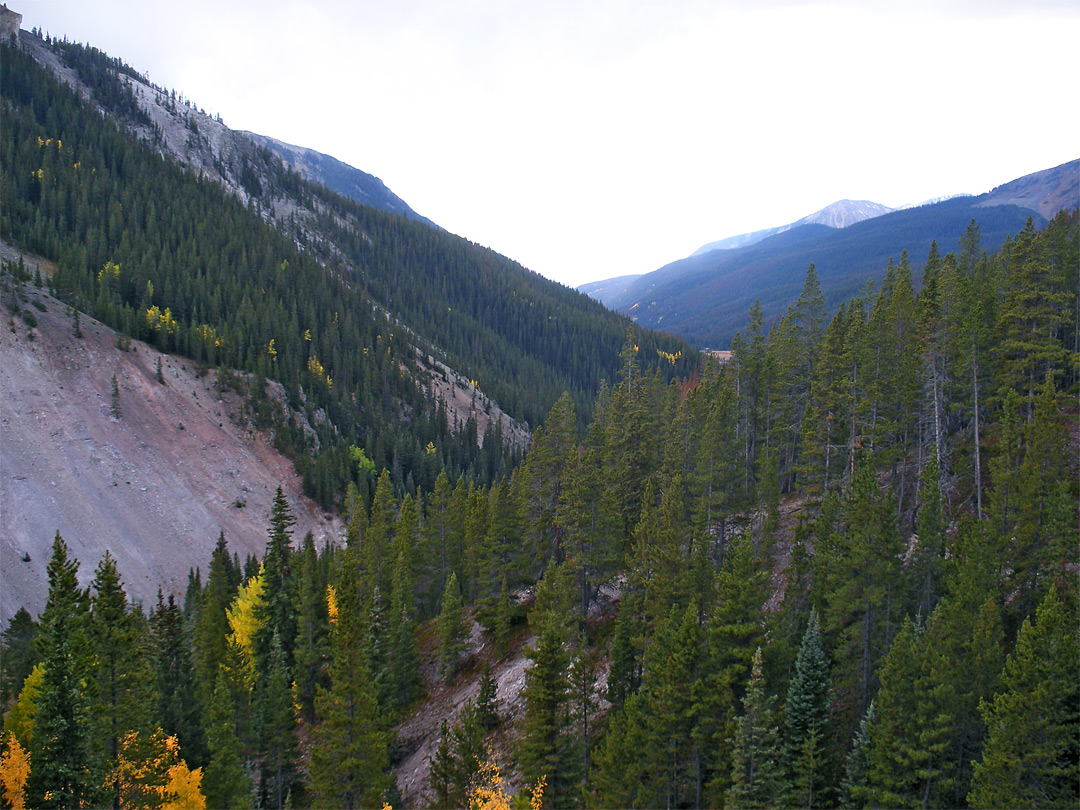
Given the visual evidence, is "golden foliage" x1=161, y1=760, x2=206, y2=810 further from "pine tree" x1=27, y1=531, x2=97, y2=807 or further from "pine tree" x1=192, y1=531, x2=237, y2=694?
"pine tree" x1=192, y1=531, x2=237, y2=694

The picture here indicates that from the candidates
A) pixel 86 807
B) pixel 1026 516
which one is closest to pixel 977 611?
pixel 1026 516

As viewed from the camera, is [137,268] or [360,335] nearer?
[137,268]

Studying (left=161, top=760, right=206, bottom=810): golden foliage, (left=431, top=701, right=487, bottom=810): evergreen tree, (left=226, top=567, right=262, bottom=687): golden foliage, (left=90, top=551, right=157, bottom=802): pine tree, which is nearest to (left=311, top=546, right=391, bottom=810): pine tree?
(left=431, top=701, right=487, bottom=810): evergreen tree

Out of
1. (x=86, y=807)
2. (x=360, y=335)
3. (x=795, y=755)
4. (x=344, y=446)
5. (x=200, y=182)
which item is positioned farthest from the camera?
(x=200, y=182)

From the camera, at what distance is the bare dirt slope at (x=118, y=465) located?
6369cm

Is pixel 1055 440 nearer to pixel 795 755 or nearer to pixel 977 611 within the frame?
pixel 977 611

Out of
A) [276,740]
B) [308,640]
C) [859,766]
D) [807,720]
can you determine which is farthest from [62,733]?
[859,766]

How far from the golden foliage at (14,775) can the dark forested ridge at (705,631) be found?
0.11 meters

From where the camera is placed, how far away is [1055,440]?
83.9 ft

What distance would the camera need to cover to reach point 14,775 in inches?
924

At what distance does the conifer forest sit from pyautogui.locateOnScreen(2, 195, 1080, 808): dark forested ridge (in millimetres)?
171

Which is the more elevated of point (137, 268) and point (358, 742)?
point (137, 268)

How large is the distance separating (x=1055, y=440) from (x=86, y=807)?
4139 centimetres

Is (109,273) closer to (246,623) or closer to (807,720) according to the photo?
(246,623)
